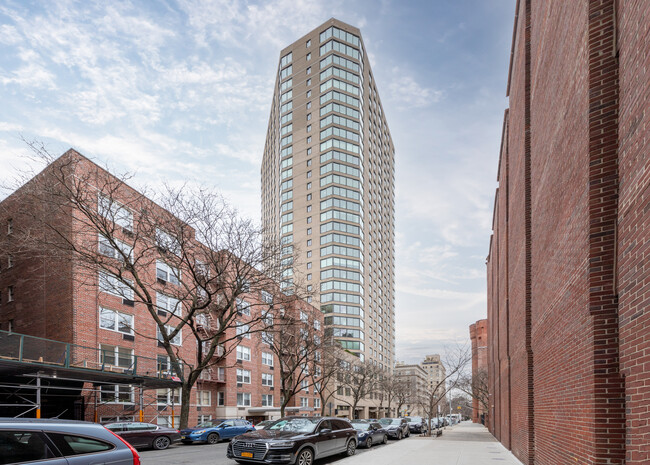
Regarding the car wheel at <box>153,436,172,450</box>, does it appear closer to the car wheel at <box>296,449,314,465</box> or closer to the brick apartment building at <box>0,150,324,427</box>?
the brick apartment building at <box>0,150,324,427</box>

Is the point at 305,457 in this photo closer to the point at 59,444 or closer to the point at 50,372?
the point at 59,444

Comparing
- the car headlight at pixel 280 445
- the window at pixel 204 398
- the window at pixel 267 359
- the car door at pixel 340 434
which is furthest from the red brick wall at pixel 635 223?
the window at pixel 267 359

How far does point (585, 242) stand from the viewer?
6.18m

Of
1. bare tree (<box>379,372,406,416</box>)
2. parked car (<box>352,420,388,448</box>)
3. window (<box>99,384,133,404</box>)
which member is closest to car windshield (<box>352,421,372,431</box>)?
parked car (<box>352,420,388,448</box>)

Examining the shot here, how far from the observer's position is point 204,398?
114 ft

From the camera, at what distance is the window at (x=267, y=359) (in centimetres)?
4425

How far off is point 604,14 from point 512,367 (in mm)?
14168

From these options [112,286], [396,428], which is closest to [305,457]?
[112,286]

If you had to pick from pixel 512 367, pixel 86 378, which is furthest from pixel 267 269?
pixel 512 367

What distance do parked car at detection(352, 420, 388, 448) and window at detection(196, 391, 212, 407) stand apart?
625 inches

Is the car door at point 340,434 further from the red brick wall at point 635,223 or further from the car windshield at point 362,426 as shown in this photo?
the red brick wall at point 635,223

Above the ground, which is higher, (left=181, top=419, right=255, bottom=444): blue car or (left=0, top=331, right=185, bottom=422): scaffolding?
(left=0, top=331, right=185, bottom=422): scaffolding

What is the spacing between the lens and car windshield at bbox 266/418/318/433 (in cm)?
1357

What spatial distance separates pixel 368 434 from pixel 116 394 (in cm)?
1381
